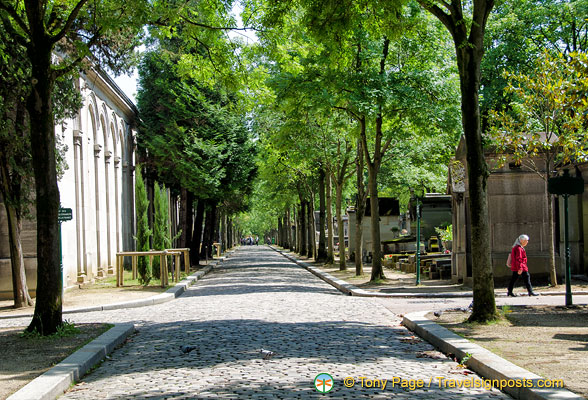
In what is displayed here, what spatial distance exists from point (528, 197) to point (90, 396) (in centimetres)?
1572

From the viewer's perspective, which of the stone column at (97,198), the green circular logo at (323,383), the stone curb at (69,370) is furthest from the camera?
the stone column at (97,198)

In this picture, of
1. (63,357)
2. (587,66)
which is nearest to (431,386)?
(63,357)

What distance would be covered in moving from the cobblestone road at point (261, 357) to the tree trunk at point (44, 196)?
1.45m

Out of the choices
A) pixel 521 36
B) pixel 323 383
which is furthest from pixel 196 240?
pixel 323 383

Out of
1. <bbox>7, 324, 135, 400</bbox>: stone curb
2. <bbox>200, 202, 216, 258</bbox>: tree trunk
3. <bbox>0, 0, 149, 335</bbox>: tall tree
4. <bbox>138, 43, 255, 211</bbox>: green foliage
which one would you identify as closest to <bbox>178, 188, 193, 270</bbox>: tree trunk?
<bbox>138, 43, 255, 211</bbox>: green foliage

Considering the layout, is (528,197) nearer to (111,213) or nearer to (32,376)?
(32,376)

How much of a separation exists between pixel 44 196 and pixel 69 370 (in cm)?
424

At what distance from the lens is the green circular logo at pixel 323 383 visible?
267 inches

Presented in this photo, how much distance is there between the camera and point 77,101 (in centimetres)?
1883

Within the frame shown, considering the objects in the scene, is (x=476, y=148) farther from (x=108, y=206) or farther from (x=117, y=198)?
(x=117, y=198)

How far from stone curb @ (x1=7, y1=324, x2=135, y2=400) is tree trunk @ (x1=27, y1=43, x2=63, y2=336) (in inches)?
40.5

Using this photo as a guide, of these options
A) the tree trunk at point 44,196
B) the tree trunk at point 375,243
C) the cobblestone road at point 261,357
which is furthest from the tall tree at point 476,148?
the tree trunk at point 375,243

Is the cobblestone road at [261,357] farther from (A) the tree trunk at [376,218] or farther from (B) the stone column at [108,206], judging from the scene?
(B) the stone column at [108,206]

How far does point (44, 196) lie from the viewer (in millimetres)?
11164
